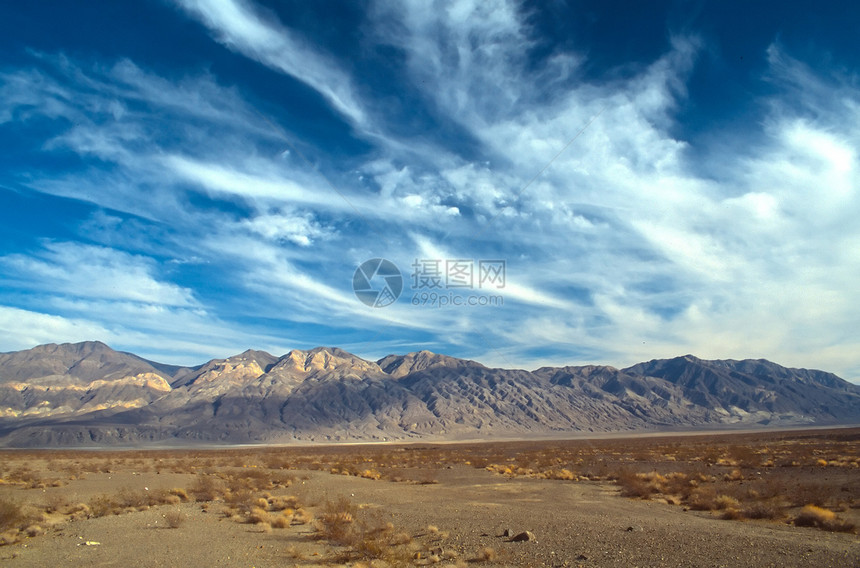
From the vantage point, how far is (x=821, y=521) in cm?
1481

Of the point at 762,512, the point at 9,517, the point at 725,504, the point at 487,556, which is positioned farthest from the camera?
the point at 725,504

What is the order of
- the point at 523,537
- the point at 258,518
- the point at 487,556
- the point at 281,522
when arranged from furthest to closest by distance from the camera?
the point at 258,518 → the point at 281,522 → the point at 523,537 → the point at 487,556

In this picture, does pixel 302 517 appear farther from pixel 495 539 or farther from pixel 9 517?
pixel 9 517

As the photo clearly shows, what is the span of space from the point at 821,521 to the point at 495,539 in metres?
9.55

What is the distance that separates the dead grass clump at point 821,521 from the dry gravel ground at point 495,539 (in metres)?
0.46

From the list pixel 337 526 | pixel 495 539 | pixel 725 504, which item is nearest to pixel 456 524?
pixel 495 539

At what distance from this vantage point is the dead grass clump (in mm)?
14203

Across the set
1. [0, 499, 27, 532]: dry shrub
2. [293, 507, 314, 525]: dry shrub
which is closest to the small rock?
[293, 507, 314, 525]: dry shrub

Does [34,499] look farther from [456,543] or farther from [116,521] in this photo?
[456,543]

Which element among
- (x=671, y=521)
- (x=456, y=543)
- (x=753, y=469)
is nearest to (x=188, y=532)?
(x=456, y=543)

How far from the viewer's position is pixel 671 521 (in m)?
16.3

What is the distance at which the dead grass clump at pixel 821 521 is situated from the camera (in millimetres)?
14203

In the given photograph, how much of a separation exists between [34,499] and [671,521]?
27.0 metres

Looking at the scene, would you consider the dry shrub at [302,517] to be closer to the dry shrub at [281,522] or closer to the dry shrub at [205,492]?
the dry shrub at [281,522]
